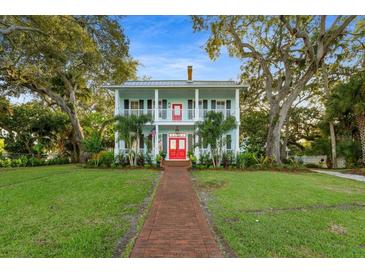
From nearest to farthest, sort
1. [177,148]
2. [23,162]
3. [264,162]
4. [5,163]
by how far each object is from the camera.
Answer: [264,162] < [5,163] < [23,162] < [177,148]

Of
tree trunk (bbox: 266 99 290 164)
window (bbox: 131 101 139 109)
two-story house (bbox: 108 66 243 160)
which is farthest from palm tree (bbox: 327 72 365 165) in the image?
window (bbox: 131 101 139 109)

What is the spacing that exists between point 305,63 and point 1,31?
1815 cm

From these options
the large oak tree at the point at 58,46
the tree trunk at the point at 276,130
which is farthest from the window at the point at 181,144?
the large oak tree at the point at 58,46

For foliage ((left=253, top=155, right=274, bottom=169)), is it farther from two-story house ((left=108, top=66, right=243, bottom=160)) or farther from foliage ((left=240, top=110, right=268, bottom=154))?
foliage ((left=240, top=110, right=268, bottom=154))

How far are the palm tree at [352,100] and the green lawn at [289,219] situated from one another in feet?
23.0

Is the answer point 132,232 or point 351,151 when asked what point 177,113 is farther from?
point 132,232

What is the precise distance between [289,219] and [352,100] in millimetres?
12203

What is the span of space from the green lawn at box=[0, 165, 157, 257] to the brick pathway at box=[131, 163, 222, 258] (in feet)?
1.69

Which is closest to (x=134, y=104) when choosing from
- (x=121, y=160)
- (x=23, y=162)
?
(x=121, y=160)

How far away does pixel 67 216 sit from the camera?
16.3ft

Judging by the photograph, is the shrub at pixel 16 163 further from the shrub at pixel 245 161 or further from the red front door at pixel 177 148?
the shrub at pixel 245 161

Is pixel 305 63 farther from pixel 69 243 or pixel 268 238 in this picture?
pixel 69 243
